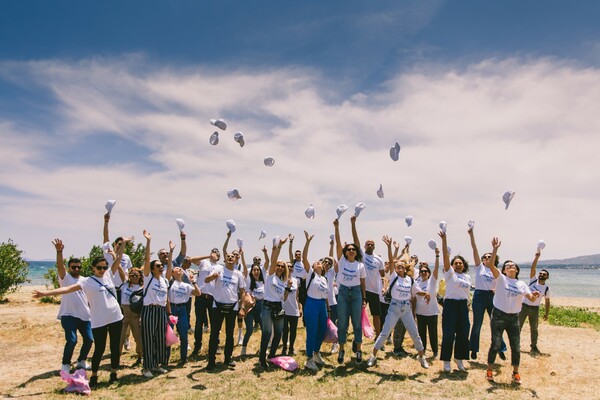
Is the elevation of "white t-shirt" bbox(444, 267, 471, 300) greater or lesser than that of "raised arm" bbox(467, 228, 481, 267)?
lesser

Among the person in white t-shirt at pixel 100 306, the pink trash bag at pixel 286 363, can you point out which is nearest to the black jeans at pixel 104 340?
the person in white t-shirt at pixel 100 306

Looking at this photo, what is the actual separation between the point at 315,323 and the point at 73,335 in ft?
15.0

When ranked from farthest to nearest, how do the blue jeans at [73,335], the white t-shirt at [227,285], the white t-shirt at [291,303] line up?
the white t-shirt at [291,303] → the white t-shirt at [227,285] → the blue jeans at [73,335]

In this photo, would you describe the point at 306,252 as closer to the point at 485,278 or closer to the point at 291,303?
the point at 291,303

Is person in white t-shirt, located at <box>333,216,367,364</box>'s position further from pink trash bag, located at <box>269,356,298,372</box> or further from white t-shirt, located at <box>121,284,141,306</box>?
white t-shirt, located at <box>121,284,141,306</box>

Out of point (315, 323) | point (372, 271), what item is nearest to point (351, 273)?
point (315, 323)

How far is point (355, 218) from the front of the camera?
9.04 m

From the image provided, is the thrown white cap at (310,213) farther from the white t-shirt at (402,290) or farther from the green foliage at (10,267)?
the green foliage at (10,267)

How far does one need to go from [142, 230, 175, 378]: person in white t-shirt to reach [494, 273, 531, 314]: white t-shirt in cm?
645

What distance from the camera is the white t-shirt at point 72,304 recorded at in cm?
762

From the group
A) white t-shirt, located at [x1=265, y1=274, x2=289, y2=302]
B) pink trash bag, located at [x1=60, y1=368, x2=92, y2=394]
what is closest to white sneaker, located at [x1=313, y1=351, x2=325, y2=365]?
white t-shirt, located at [x1=265, y1=274, x2=289, y2=302]

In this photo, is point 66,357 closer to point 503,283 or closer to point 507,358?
point 503,283

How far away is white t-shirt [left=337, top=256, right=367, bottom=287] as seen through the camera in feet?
27.9

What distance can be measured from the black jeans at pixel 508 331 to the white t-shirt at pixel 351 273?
2.64 metres
